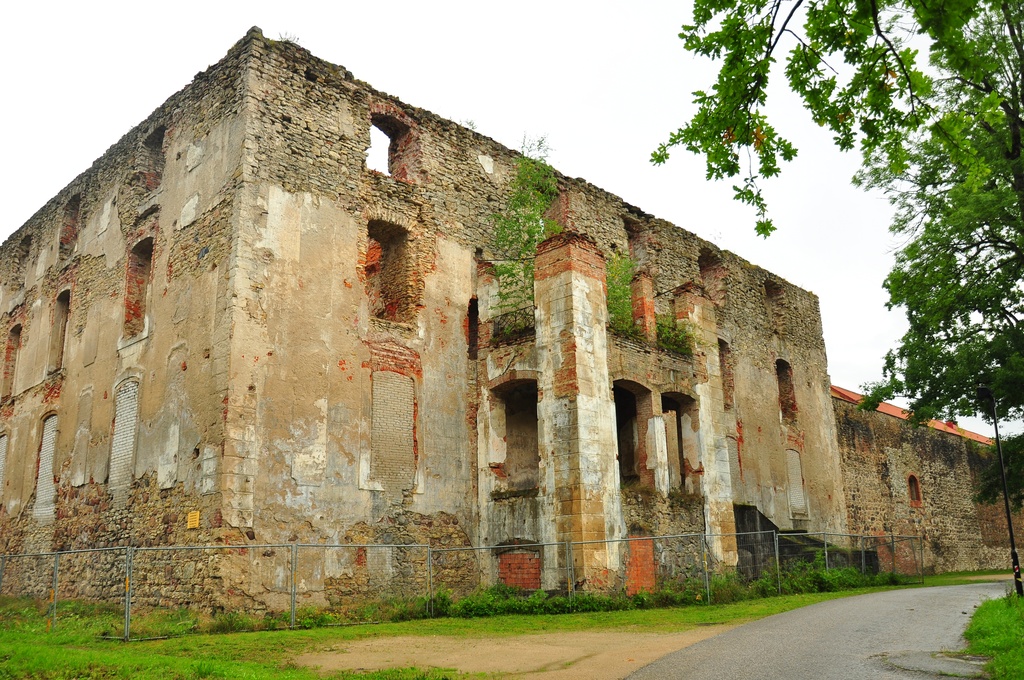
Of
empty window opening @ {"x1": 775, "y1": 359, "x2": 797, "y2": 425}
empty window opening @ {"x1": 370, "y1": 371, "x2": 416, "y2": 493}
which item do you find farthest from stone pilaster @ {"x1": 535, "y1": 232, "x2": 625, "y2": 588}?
empty window opening @ {"x1": 775, "y1": 359, "x2": 797, "y2": 425}

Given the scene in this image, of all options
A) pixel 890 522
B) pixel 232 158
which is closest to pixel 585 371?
pixel 232 158

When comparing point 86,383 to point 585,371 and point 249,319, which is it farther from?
point 585,371

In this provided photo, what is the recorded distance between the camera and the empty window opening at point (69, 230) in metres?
19.7

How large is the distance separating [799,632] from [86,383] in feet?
47.4

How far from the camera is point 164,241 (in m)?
15.6

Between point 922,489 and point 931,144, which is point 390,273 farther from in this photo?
point 922,489

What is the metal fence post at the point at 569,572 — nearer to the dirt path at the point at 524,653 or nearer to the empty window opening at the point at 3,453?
the dirt path at the point at 524,653

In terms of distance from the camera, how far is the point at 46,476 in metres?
17.8

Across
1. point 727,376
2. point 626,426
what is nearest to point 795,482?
point 727,376

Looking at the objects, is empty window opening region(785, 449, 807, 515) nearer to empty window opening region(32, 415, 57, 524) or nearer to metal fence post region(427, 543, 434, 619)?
metal fence post region(427, 543, 434, 619)

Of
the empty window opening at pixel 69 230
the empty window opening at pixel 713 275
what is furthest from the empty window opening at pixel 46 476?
the empty window opening at pixel 713 275

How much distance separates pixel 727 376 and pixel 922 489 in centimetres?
1366

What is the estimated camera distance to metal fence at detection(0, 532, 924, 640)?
12.2 meters

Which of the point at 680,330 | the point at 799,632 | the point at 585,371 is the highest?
the point at 680,330
